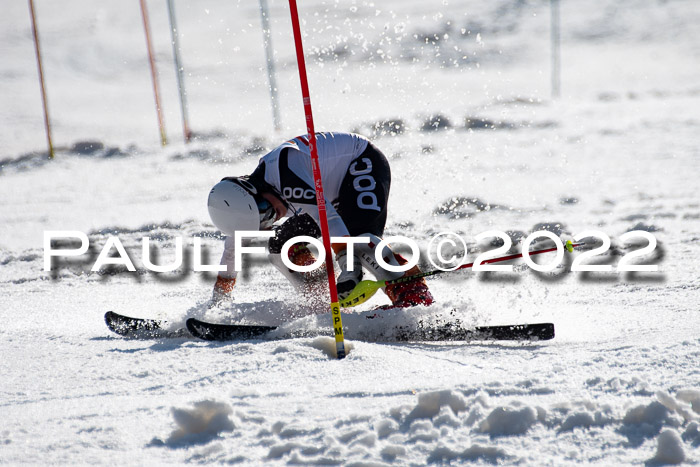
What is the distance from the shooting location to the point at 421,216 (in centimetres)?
909

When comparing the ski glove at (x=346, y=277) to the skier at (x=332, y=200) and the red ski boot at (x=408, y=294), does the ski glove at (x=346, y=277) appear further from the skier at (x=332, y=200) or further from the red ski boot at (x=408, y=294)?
the red ski boot at (x=408, y=294)

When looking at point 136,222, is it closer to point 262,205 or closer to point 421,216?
point 421,216

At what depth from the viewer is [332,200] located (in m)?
4.79

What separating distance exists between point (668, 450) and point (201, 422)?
1574 millimetres

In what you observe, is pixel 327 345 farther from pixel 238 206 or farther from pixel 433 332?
pixel 238 206

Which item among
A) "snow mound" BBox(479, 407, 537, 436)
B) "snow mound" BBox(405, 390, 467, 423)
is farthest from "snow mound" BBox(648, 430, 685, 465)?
"snow mound" BBox(405, 390, 467, 423)

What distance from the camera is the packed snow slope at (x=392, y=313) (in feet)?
8.87

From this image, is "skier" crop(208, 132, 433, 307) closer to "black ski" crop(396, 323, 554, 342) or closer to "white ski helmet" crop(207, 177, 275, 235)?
"white ski helmet" crop(207, 177, 275, 235)

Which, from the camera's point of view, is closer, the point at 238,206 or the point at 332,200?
the point at 238,206

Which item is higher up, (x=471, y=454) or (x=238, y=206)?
(x=238, y=206)

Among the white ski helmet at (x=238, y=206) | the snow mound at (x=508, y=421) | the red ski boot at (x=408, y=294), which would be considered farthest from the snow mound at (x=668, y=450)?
the white ski helmet at (x=238, y=206)

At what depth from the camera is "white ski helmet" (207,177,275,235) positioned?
450cm

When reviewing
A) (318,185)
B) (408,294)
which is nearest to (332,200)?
(408,294)

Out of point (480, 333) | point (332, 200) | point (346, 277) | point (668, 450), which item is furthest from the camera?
point (332, 200)
